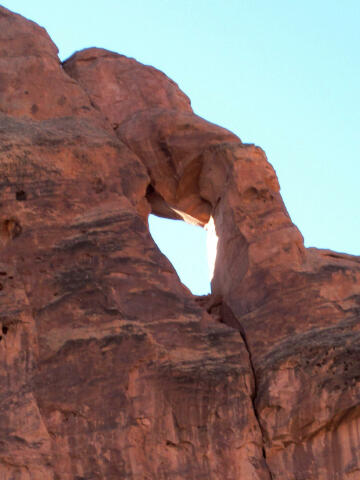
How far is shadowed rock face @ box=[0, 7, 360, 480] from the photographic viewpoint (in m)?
14.6

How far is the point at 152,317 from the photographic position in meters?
15.7

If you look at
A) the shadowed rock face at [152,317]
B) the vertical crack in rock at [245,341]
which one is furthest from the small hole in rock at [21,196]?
the vertical crack in rock at [245,341]

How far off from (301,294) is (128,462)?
4068 millimetres

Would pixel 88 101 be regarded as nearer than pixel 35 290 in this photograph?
No

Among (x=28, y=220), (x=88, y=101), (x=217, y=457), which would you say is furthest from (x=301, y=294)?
(x=88, y=101)

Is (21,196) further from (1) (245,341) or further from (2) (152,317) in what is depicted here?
(1) (245,341)

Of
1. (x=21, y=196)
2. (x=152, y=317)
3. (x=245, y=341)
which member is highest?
(x=21, y=196)

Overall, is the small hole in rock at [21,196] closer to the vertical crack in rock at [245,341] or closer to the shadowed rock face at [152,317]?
the shadowed rock face at [152,317]

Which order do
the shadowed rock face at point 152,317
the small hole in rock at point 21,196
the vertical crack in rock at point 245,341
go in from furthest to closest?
the small hole in rock at point 21,196 → the vertical crack in rock at point 245,341 → the shadowed rock face at point 152,317

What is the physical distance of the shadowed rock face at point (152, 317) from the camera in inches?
573

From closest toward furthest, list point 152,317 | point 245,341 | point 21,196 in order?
1. point 152,317
2. point 245,341
3. point 21,196

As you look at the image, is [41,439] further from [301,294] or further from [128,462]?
[301,294]

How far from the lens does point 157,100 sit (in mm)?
20156

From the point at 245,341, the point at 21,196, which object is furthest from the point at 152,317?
the point at 21,196
